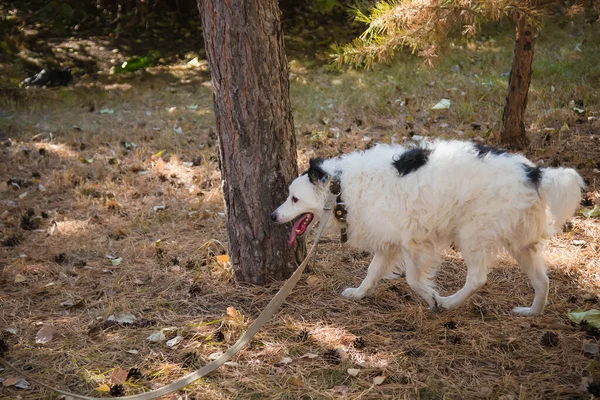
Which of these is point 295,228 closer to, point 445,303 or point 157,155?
point 445,303

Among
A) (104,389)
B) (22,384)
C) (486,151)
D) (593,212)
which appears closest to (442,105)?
(593,212)

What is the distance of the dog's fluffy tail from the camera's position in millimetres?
3498

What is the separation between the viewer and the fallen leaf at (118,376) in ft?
10.7

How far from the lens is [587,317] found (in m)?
3.71

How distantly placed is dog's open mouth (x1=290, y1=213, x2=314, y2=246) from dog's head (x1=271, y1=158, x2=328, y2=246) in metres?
0.06

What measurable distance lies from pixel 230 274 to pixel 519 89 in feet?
13.4

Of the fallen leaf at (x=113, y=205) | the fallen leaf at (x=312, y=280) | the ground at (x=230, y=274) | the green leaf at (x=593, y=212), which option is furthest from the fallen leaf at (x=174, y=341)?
the green leaf at (x=593, y=212)

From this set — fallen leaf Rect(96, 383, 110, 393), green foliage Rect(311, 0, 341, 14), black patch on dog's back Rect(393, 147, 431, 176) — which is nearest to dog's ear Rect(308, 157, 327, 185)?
black patch on dog's back Rect(393, 147, 431, 176)

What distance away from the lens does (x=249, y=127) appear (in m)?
4.09

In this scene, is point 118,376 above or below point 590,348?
below

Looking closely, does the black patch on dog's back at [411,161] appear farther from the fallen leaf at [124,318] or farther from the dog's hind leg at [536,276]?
the fallen leaf at [124,318]

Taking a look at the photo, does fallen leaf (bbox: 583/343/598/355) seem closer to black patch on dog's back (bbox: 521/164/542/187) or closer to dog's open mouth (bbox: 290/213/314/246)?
black patch on dog's back (bbox: 521/164/542/187)

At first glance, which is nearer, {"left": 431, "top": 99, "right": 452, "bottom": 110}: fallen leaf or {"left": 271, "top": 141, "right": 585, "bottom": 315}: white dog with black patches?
{"left": 271, "top": 141, "right": 585, "bottom": 315}: white dog with black patches

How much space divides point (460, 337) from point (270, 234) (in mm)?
1598
